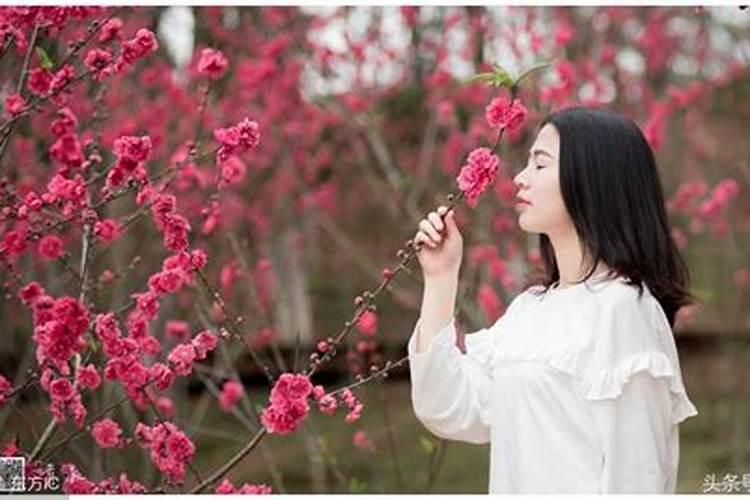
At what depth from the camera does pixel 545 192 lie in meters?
1.89

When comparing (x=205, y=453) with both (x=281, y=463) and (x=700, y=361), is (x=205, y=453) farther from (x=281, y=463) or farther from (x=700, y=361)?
(x=700, y=361)

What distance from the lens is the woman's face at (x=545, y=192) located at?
1.89 metres

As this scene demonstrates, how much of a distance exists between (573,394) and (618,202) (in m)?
0.31

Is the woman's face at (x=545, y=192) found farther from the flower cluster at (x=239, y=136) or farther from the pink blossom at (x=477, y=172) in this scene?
the flower cluster at (x=239, y=136)

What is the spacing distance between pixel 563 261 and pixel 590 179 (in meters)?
0.15

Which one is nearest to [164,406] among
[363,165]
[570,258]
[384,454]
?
[570,258]

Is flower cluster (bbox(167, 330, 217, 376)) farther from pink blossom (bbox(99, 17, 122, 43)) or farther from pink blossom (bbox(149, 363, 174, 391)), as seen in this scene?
pink blossom (bbox(99, 17, 122, 43))

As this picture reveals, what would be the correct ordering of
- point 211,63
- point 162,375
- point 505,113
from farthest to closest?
1. point 211,63
2. point 162,375
3. point 505,113

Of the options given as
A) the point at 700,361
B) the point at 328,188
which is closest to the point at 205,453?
the point at 328,188

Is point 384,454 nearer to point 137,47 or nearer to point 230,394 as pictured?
point 230,394

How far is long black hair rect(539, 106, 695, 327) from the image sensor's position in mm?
1841

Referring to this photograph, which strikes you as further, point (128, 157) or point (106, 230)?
point (106, 230)

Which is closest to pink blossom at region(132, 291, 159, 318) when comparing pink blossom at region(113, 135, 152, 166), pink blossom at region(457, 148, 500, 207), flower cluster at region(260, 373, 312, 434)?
pink blossom at region(113, 135, 152, 166)

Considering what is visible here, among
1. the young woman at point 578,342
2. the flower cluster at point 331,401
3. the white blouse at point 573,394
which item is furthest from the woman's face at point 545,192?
the flower cluster at point 331,401
